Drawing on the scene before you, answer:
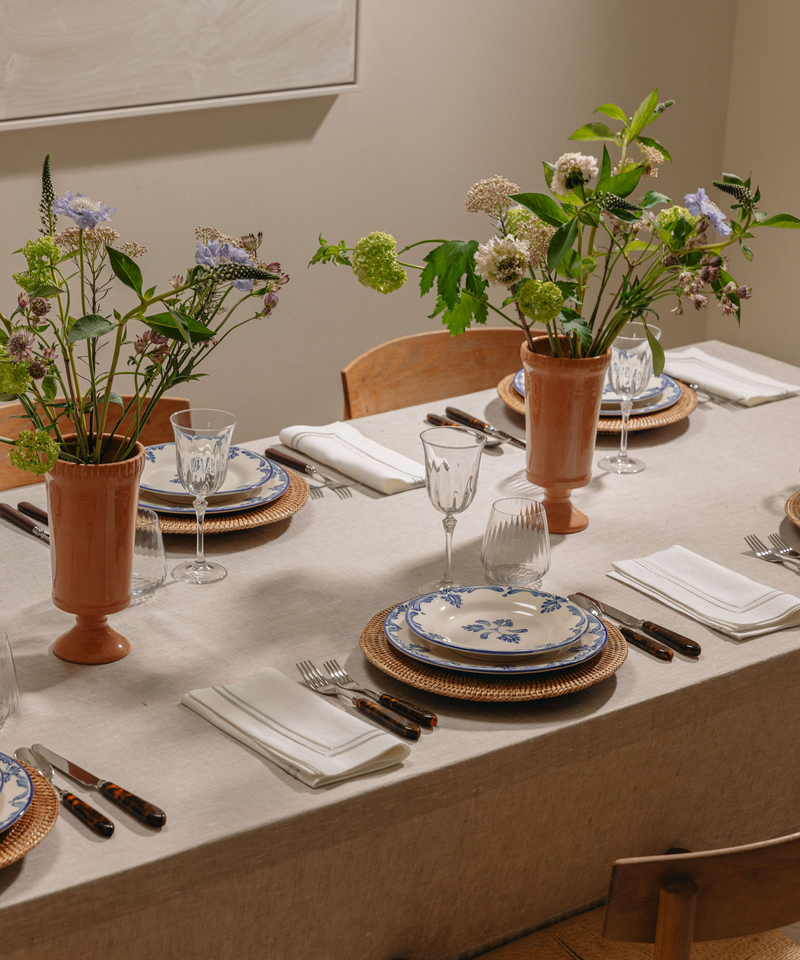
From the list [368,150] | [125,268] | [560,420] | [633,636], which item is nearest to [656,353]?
[560,420]

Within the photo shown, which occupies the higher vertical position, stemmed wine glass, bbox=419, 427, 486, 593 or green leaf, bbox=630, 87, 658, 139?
green leaf, bbox=630, 87, 658, 139

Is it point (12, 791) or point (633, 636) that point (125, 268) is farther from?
point (633, 636)

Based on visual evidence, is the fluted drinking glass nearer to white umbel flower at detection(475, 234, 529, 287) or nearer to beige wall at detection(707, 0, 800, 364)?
white umbel flower at detection(475, 234, 529, 287)

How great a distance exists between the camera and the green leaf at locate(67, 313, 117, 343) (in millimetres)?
1039

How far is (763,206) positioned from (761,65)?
1.47ft

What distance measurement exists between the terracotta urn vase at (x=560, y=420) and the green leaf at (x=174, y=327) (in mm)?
561

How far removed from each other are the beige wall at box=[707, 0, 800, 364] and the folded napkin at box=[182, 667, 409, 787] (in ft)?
9.71

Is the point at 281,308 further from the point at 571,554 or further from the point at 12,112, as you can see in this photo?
the point at 571,554

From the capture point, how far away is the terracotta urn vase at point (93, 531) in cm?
117

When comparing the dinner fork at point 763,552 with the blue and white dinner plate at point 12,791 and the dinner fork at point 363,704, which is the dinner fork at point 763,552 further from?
the blue and white dinner plate at point 12,791

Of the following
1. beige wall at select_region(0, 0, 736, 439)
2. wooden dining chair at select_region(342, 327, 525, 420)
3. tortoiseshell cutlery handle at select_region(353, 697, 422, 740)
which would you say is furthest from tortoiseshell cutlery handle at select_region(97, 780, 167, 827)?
beige wall at select_region(0, 0, 736, 439)

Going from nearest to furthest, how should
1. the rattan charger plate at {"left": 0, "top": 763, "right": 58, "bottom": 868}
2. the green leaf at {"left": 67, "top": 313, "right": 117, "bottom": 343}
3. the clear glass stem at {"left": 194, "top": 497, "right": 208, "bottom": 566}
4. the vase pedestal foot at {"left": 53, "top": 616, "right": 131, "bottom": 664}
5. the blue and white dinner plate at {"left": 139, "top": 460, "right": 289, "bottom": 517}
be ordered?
1. the rattan charger plate at {"left": 0, "top": 763, "right": 58, "bottom": 868}
2. the green leaf at {"left": 67, "top": 313, "right": 117, "bottom": 343}
3. the vase pedestal foot at {"left": 53, "top": 616, "right": 131, "bottom": 664}
4. the clear glass stem at {"left": 194, "top": 497, "right": 208, "bottom": 566}
5. the blue and white dinner plate at {"left": 139, "top": 460, "right": 289, "bottom": 517}

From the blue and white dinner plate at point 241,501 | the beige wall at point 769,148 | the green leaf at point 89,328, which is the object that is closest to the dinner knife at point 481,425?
the blue and white dinner plate at point 241,501

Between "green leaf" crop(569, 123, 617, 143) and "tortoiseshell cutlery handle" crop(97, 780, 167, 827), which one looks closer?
"tortoiseshell cutlery handle" crop(97, 780, 167, 827)
